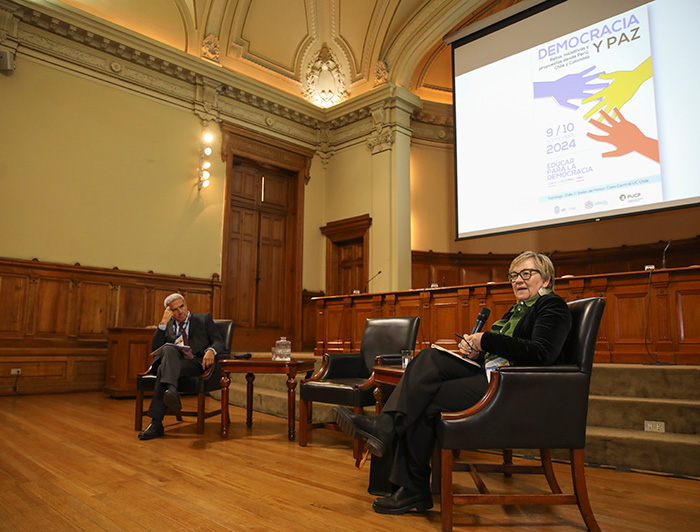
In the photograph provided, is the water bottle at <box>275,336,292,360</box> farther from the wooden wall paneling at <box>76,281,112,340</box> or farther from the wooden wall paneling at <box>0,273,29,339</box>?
the wooden wall paneling at <box>0,273,29,339</box>

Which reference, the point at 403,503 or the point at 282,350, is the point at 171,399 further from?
the point at 403,503

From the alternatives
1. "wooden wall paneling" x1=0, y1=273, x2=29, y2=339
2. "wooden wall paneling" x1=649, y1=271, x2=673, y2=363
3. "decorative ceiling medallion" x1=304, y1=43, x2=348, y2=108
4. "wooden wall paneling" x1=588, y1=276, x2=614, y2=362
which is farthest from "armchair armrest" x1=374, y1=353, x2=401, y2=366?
"decorative ceiling medallion" x1=304, y1=43, x2=348, y2=108

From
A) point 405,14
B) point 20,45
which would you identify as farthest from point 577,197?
point 20,45

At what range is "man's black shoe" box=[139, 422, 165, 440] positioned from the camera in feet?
11.3

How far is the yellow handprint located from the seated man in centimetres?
421

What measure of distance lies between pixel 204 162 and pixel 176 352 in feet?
14.5

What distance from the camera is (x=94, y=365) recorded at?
6199 mm

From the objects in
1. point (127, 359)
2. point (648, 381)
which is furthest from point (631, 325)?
point (127, 359)

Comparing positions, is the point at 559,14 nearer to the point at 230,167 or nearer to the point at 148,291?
the point at 230,167

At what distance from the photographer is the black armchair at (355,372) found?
126 inches

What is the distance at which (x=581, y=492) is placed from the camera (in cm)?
195

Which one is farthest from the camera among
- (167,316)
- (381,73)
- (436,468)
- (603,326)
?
(381,73)

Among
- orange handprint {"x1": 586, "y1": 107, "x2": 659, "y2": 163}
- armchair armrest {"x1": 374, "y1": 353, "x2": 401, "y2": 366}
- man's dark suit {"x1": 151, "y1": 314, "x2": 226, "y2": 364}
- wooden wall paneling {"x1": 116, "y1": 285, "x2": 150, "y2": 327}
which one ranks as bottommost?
armchair armrest {"x1": 374, "y1": 353, "x2": 401, "y2": 366}

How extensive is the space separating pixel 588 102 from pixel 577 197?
0.97 metres
